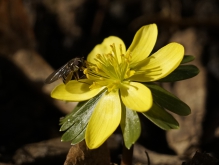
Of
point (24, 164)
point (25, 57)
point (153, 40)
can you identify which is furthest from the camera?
point (25, 57)

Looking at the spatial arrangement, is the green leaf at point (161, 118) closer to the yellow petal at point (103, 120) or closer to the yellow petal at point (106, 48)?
the yellow petal at point (103, 120)

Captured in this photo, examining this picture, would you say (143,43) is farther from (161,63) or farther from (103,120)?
(103,120)

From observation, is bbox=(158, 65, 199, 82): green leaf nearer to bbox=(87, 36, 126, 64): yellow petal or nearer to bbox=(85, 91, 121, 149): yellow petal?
bbox=(85, 91, 121, 149): yellow petal

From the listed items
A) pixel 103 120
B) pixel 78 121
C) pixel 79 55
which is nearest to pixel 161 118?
pixel 103 120

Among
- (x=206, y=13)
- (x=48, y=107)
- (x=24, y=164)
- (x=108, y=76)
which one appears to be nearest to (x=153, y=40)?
(x=108, y=76)

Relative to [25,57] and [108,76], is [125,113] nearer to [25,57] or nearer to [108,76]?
[108,76]

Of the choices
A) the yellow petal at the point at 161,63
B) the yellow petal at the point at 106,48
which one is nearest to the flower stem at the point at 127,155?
the yellow petal at the point at 161,63

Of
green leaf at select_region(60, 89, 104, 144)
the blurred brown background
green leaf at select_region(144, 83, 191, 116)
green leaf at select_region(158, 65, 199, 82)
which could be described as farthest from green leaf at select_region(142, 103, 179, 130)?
the blurred brown background
